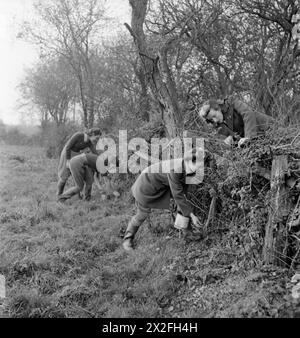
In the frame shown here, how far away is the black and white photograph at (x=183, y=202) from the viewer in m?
3.77

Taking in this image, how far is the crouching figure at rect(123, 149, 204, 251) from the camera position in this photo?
191 inches

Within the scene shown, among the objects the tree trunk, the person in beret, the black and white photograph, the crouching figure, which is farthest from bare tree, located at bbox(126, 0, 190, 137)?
the tree trunk

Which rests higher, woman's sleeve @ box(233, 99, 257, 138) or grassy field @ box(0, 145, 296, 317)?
woman's sleeve @ box(233, 99, 257, 138)

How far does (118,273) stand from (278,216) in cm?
205

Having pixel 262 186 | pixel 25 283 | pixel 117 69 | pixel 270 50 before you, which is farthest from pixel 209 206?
pixel 117 69

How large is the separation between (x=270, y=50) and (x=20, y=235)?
7.69 metres

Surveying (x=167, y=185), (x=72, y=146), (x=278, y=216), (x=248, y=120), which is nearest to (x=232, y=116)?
(x=248, y=120)

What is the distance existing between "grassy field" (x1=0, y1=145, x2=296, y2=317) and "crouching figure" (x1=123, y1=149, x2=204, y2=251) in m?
0.41

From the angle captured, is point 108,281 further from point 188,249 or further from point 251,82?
point 251,82

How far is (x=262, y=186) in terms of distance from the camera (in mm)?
4301

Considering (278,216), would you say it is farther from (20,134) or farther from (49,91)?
(20,134)

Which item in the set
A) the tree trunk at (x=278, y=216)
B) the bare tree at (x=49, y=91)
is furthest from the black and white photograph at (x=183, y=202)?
the bare tree at (x=49, y=91)

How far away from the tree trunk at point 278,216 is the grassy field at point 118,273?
214 millimetres

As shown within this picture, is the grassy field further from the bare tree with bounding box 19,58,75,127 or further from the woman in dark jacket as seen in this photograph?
the bare tree with bounding box 19,58,75,127
